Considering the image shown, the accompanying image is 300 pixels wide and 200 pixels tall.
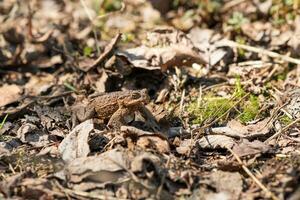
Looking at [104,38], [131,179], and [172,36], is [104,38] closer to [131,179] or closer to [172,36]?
[172,36]

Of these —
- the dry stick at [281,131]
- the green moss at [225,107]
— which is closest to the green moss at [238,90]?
Result: the green moss at [225,107]

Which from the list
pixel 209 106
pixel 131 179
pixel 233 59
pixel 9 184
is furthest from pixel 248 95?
pixel 9 184

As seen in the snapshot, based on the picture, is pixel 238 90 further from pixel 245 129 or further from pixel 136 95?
pixel 136 95

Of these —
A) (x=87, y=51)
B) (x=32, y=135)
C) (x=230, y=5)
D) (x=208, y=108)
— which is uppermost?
(x=230, y=5)

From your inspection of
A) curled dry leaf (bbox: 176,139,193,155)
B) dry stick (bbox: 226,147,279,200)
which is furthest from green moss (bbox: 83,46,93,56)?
dry stick (bbox: 226,147,279,200)

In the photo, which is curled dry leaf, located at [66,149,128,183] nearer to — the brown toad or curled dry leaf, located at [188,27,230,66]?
the brown toad

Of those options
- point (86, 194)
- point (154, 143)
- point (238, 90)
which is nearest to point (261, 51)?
point (238, 90)

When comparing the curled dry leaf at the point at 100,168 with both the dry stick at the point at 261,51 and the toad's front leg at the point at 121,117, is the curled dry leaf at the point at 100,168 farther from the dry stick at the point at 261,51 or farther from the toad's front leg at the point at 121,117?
the dry stick at the point at 261,51
